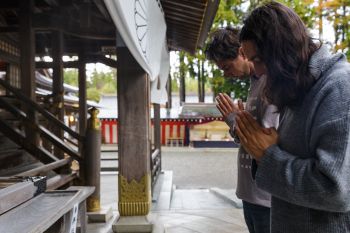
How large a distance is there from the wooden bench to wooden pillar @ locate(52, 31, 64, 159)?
424 cm

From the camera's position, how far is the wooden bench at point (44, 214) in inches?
68.3

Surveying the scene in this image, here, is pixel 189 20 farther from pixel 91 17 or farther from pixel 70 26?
pixel 70 26

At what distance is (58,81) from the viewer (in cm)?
717

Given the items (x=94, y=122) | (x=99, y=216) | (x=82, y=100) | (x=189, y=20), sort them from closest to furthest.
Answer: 1. (x=94, y=122)
2. (x=99, y=216)
3. (x=189, y=20)
4. (x=82, y=100)

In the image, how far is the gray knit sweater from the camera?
1.20 m

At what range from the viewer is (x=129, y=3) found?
7.03 ft

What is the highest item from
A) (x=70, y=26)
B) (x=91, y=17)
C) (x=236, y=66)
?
(x=91, y=17)

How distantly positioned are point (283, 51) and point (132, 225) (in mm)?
3846

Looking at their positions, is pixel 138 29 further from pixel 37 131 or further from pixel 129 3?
pixel 37 131

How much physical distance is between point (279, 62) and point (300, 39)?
12 centimetres

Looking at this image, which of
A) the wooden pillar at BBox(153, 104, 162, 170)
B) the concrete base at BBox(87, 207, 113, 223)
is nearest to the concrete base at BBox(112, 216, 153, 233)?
the concrete base at BBox(87, 207, 113, 223)

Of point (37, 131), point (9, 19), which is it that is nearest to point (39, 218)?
point (37, 131)

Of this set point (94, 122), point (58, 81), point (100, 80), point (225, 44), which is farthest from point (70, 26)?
point (100, 80)

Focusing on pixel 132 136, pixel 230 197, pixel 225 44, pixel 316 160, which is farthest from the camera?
pixel 230 197
